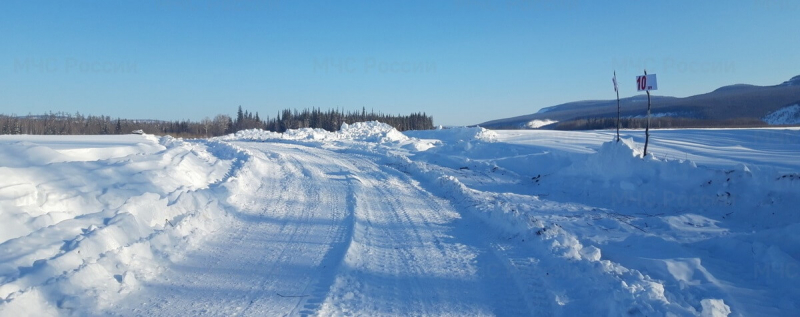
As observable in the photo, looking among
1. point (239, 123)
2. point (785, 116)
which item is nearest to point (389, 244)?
point (785, 116)

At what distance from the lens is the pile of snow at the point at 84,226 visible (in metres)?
4.95

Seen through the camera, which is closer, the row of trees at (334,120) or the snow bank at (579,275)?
the snow bank at (579,275)

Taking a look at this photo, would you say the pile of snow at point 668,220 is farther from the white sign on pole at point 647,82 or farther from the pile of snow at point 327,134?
the pile of snow at point 327,134

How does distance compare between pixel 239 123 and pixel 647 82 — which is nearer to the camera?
pixel 647 82

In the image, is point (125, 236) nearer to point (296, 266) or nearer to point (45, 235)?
point (45, 235)

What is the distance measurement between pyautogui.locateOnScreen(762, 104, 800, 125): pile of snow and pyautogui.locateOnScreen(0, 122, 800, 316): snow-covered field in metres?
52.5

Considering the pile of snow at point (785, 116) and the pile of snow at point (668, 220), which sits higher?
the pile of snow at point (785, 116)

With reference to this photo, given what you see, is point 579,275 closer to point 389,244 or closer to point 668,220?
point 389,244

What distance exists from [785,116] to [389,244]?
212ft

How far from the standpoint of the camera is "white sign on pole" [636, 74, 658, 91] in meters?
13.6

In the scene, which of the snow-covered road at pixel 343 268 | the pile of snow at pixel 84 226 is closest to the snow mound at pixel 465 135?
the snow-covered road at pixel 343 268

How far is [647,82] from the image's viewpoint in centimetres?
1371

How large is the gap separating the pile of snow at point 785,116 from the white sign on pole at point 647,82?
160 ft

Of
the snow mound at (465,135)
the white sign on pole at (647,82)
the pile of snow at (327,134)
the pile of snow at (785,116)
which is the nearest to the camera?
the white sign on pole at (647,82)
